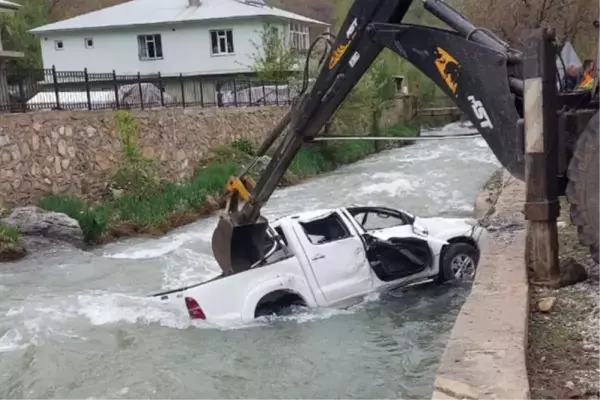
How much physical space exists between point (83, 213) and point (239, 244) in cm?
843

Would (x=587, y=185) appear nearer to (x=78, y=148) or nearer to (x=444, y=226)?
(x=444, y=226)

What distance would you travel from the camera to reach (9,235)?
1514 cm

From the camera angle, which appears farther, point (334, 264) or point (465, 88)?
point (334, 264)

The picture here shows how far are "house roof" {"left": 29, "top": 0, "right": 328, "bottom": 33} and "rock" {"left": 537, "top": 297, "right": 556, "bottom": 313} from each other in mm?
36583

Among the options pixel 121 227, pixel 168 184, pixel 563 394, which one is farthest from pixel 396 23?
pixel 168 184

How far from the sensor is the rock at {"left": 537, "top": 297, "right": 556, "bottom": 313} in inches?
227

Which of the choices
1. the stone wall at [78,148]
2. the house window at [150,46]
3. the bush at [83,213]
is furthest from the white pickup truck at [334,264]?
the house window at [150,46]

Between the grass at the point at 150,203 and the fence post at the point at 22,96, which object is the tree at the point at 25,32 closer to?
the grass at the point at 150,203

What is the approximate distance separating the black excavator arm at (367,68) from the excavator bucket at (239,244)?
1cm

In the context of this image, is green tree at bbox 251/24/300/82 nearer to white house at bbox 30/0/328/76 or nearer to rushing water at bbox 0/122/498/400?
white house at bbox 30/0/328/76

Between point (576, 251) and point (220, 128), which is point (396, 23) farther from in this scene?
point (220, 128)

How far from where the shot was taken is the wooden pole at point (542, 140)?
6.18 metres

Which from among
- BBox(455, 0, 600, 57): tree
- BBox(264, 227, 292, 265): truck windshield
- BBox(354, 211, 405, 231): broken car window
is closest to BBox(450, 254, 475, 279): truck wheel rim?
BBox(354, 211, 405, 231): broken car window

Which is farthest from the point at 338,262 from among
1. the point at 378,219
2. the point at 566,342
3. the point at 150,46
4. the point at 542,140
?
the point at 150,46
